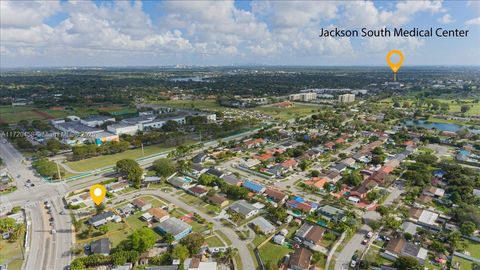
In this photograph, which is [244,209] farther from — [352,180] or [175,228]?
[352,180]

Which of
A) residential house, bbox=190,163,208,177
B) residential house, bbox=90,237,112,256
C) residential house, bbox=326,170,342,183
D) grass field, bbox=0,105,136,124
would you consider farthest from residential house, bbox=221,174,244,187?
grass field, bbox=0,105,136,124

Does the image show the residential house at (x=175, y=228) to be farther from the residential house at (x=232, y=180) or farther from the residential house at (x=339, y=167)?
the residential house at (x=339, y=167)

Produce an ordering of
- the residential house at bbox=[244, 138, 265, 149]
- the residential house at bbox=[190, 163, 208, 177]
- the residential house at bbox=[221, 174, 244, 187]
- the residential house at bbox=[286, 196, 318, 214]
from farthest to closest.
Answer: the residential house at bbox=[244, 138, 265, 149], the residential house at bbox=[190, 163, 208, 177], the residential house at bbox=[221, 174, 244, 187], the residential house at bbox=[286, 196, 318, 214]

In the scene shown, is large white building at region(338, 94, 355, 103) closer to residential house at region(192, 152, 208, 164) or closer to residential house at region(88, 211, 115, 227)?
residential house at region(192, 152, 208, 164)

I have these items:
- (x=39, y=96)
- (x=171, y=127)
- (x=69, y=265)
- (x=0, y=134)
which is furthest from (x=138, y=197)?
(x=39, y=96)

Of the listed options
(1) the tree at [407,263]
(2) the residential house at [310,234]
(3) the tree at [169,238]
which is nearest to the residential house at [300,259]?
(2) the residential house at [310,234]

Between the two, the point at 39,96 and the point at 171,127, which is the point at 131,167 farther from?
the point at 39,96
